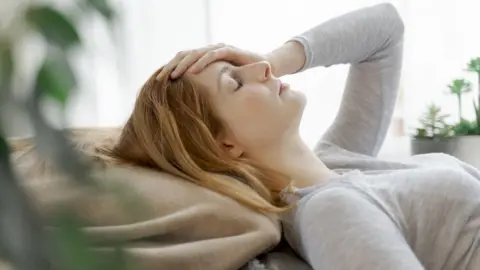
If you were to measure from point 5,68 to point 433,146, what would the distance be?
1.62 meters

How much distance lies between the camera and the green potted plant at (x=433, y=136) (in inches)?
68.7

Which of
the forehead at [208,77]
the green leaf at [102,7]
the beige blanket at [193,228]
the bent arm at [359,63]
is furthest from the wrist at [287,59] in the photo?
the green leaf at [102,7]

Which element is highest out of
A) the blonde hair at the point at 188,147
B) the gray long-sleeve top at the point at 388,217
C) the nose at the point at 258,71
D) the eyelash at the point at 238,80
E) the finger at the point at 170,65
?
the finger at the point at 170,65

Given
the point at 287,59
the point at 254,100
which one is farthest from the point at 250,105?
the point at 287,59

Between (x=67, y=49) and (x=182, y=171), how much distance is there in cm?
86

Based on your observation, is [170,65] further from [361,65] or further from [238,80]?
[361,65]

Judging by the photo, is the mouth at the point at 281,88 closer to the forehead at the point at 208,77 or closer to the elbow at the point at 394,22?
the forehead at the point at 208,77

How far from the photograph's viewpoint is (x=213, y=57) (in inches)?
49.6

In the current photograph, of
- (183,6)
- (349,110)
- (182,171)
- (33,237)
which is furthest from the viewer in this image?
(183,6)

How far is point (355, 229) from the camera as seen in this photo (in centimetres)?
95

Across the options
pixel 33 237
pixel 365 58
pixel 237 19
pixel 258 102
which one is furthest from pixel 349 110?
pixel 33 237

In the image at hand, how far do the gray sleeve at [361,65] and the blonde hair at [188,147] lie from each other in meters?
0.36

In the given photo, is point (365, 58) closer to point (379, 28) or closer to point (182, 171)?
point (379, 28)

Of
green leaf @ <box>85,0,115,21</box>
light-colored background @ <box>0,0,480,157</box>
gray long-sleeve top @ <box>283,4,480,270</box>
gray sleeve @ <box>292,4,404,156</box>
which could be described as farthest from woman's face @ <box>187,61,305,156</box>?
green leaf @ <box>85,0,115,21</box>
